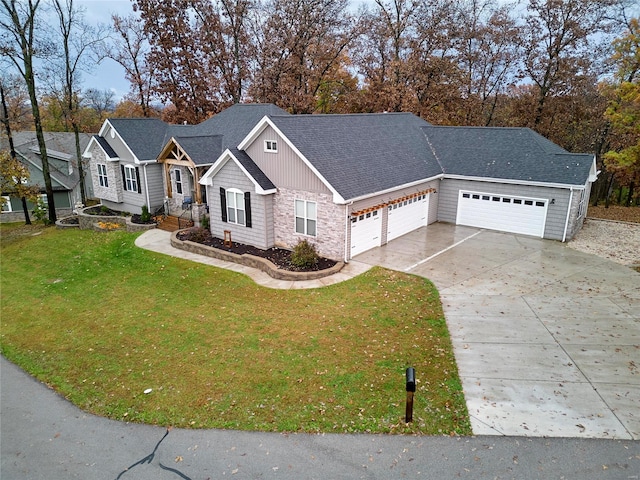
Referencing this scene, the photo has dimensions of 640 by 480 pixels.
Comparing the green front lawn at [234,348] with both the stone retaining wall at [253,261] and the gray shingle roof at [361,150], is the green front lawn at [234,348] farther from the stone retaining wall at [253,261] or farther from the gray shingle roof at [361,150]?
the gray shingle roof at [361,150]

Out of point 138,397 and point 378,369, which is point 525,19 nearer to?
point 378,369

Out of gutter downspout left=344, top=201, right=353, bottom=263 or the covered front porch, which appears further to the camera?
the covered front porch

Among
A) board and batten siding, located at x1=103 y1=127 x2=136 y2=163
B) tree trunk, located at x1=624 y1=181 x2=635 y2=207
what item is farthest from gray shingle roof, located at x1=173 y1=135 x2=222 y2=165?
tree trunk, located at x1=624 y1=181 x2=635 y2=207

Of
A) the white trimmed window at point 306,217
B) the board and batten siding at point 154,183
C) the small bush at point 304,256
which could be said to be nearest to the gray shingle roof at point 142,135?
the board and batten siding at point 154,183

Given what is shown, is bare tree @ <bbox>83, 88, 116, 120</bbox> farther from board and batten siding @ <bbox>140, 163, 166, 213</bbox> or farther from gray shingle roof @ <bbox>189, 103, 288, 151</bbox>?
board and batten siding @ <bbox>140, 163, 166, 213</bbox>

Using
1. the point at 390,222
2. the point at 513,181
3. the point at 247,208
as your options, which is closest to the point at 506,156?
the point at 513,181
